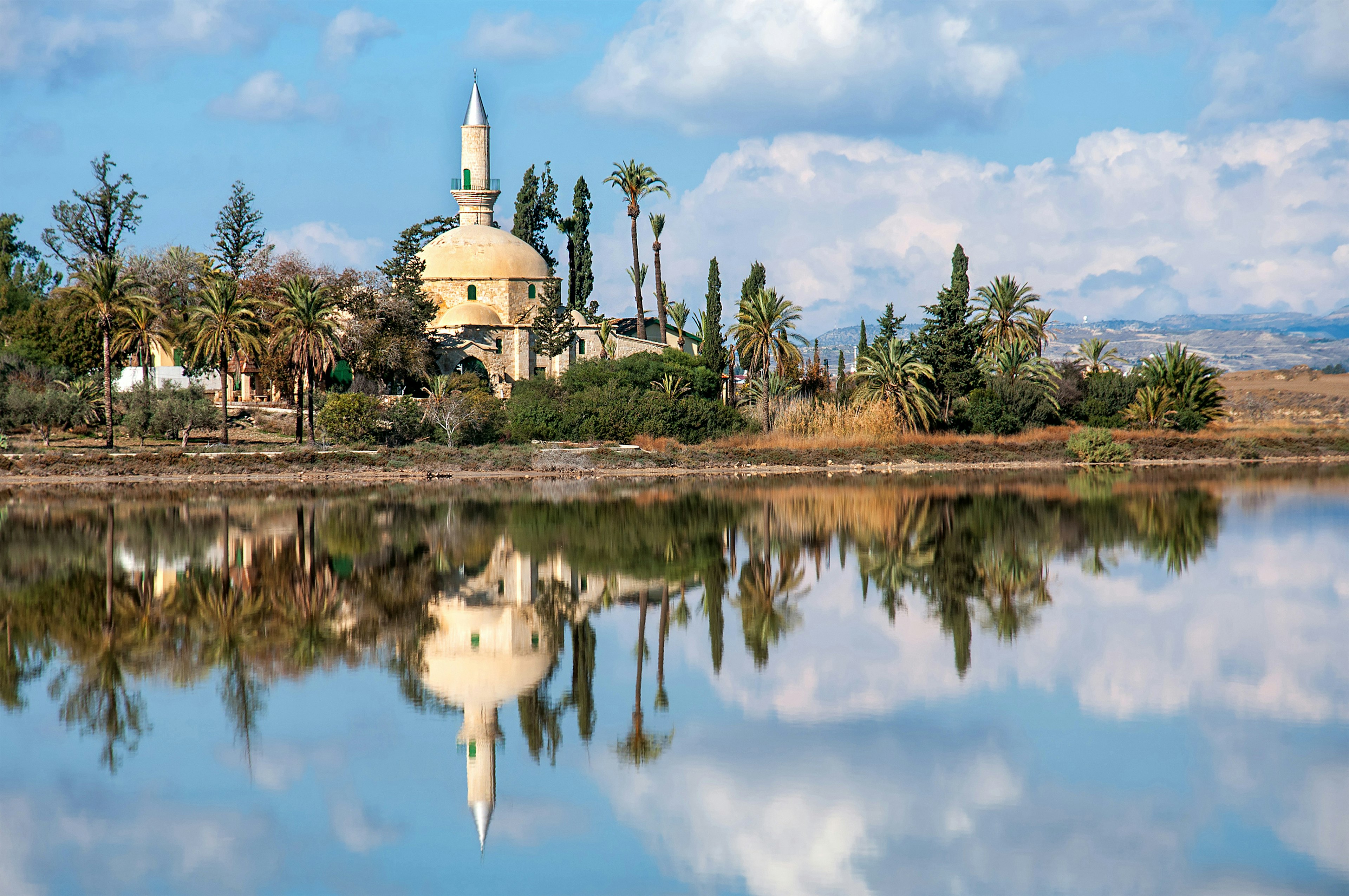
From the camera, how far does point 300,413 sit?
4266 centimetres

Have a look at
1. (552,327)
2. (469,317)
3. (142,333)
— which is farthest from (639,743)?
(469,317)

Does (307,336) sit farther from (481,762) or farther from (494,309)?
(481,762)

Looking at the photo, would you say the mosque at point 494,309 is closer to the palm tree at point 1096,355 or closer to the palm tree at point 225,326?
the palm tree at point 225,326

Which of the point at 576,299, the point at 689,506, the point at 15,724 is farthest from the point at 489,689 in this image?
the point at 576,299

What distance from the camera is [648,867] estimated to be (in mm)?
7559

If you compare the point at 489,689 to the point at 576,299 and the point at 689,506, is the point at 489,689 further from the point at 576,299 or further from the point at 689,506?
the point at 576,299

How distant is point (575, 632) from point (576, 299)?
163ft

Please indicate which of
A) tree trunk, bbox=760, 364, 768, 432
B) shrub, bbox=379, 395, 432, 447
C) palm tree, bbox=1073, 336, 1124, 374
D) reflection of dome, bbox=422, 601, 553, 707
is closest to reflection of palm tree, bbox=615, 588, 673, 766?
reflection of dome, bbox=422, 601, 553, 707

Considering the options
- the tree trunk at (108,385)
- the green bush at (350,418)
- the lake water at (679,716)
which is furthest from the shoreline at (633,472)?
the lake water at (679,716)

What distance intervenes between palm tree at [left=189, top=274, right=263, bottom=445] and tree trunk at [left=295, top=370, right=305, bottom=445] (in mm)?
1925

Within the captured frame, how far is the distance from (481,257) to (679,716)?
157 ft

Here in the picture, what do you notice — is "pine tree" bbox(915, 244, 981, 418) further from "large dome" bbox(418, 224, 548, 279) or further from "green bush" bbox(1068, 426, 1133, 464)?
"large dome" bbox(418, 224, 548, 279)

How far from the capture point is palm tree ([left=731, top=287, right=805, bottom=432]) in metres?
47.2

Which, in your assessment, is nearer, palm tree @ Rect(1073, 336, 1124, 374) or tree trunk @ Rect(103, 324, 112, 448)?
tree trunk @ Rect(103, 324, 112, 448)
